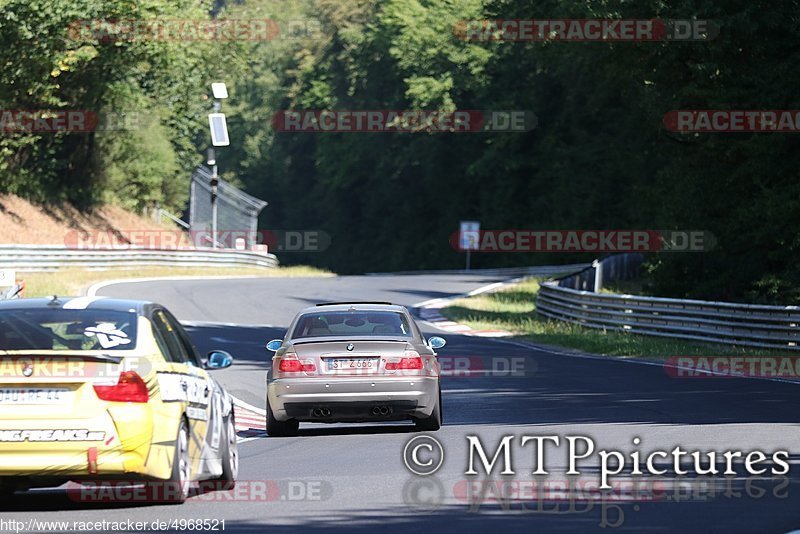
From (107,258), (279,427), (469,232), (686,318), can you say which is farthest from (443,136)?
(279,427)

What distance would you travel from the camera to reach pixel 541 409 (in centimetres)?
1756

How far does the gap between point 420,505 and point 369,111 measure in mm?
83668

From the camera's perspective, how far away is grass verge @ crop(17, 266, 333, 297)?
135ft

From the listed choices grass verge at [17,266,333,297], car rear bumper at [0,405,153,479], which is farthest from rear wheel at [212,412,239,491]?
grass verge at [17,266,333,297]

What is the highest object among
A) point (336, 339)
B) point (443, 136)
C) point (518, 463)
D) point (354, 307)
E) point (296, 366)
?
point (443, 136)

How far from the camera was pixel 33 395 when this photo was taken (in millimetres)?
9477

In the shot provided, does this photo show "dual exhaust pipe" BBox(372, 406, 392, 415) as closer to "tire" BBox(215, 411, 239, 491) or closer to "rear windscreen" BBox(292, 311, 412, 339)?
"rear windscreen" BBox(292, 311, 412, 339)

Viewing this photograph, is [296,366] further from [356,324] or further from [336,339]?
[356,324]

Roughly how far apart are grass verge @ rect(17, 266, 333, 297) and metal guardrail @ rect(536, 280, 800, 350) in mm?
11971

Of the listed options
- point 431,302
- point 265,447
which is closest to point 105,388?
point 265,447

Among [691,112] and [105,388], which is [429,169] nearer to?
[691,112]

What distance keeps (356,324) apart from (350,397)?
1411 millimetres

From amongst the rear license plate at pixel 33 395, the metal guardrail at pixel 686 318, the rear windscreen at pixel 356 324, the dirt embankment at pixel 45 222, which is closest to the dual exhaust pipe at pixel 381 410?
the rear windscreen at pixel 356 324

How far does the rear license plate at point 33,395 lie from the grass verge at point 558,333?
63.9 feet
